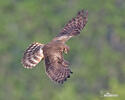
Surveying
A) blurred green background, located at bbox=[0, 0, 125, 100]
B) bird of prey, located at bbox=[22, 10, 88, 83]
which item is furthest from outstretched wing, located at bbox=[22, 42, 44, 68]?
blurred green background, located at bbox=[0, 0, 125, 100]

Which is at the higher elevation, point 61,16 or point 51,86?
point 61,16

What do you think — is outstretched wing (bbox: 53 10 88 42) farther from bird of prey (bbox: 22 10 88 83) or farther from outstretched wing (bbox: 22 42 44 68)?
outstretched wing (bbox: 22 42 44 68)

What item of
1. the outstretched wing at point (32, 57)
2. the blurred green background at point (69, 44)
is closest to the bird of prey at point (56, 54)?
the outstretched wing at point (32, 57)

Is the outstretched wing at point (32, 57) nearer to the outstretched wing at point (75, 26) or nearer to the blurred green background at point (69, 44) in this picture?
the outstretched wing at point (75, 26)

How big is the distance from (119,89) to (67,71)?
15719 mm

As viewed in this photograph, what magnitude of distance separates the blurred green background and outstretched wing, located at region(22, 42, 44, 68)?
13679mm

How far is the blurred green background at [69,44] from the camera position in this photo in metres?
33.1

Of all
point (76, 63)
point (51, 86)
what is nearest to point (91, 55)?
point (76, 63)

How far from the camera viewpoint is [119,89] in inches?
1233

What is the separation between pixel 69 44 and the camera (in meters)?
36.7

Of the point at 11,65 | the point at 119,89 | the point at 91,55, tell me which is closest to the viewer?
the point at 119,89

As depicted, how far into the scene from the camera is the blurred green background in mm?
33125

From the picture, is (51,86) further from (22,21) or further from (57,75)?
(57,75)

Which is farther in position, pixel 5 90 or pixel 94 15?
pixel 94 15
